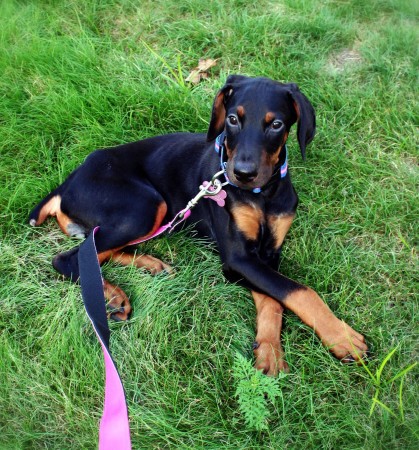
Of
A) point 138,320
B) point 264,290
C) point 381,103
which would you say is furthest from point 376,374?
point 381,103

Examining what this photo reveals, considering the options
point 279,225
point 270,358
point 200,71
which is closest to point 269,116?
point 279,225

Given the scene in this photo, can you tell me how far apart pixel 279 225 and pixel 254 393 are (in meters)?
1.10

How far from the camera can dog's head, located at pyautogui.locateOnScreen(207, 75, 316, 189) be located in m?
3.05

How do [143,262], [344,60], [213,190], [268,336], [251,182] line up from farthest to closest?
1. [344,60]
2. [143,262]
3. [213,190]
4. [268,336]
5. [251,182]

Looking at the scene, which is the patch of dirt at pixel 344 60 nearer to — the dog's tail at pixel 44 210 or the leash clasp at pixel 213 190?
the leash clasp at pixel 213 190

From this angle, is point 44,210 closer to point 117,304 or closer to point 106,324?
point 117,304

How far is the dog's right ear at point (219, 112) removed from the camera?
11.0 feet

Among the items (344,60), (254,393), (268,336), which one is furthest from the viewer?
(344,60)

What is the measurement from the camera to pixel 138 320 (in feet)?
10.9

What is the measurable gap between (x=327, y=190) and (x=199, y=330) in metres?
1.54

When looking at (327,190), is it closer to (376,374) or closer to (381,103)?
(381,103)

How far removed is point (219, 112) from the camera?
3418 mm

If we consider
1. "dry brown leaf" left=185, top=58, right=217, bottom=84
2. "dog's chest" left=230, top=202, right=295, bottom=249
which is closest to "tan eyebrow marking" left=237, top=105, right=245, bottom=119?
"dog's chest" left=230, top=202, right=295, bottom=249

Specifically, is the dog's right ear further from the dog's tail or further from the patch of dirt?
the patch of dirt
